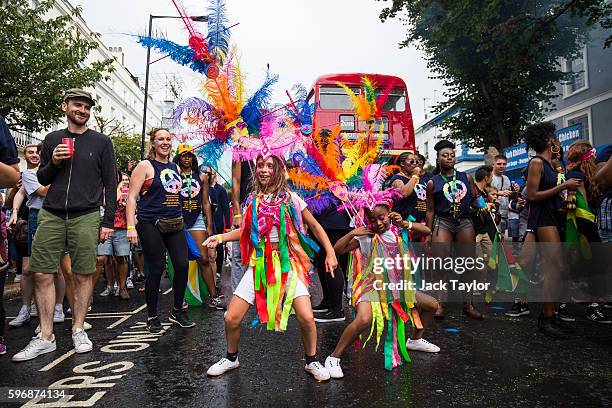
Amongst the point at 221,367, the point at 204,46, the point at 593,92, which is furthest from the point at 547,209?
the point at 593,92

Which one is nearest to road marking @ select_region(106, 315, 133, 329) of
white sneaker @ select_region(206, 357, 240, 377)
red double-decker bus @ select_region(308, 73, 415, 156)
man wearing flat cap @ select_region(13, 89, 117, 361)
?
man wearing flat cap @ select_region(13, 89, 117, 361)

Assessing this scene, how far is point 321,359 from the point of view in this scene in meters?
3.65

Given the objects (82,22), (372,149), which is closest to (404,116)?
(372,149)

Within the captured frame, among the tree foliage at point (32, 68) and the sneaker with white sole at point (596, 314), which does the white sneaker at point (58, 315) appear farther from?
the tree foliage at point (32, 68)

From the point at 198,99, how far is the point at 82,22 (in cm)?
3254

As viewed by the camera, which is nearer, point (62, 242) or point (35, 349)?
point (35, 349)

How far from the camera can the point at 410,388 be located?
9.87ft

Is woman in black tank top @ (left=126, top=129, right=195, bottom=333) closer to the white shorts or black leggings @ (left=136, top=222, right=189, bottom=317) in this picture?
black leggings @ (left=136, top=222, right=189, bottom=317)

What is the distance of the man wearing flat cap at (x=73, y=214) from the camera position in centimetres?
396

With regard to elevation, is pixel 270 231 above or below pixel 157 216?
below

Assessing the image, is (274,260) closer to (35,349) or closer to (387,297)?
(387,297)

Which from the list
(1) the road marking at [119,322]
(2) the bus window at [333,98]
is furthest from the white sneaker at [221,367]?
(2) the bus window at [333,98]

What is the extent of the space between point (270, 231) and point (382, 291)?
37.1 inches

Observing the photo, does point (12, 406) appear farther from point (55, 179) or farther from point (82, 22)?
point (82, 22)
